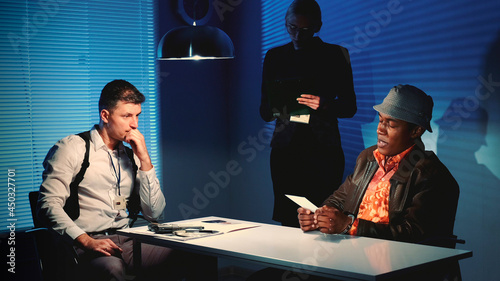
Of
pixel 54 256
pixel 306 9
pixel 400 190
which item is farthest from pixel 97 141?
pixel 400 190

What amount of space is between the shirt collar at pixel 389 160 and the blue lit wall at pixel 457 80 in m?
0.69

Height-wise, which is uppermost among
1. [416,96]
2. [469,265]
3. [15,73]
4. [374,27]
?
[374,27]

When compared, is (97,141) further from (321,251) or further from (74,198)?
(321,251)

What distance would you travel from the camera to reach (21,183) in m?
4.02

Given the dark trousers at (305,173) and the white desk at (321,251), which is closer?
the white desk at (321,251)

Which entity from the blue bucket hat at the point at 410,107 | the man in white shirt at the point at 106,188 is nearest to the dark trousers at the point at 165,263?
the man in white shirt at the point at 106,188

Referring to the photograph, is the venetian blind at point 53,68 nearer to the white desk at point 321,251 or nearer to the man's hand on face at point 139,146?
the man's hand on face at point 139,146

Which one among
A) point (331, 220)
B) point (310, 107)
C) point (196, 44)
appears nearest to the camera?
point (331, 220)

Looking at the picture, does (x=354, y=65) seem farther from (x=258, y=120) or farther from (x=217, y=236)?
(x=217, y=236)

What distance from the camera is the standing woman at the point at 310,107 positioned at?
320cm

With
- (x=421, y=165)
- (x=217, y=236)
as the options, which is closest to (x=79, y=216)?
(x=217, y=236)

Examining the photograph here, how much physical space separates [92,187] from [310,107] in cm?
131

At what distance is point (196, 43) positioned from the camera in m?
2.68

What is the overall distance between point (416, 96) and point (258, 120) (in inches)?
90.9
